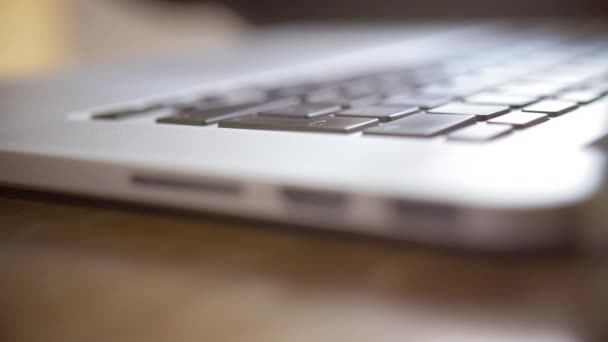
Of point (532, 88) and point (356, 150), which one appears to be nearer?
point (356, 150)

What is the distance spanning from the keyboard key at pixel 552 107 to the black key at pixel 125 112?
30cm

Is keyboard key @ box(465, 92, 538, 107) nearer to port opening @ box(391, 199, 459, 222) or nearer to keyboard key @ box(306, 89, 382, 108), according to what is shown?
keyboard key @ box(306, 89, 382, 108)

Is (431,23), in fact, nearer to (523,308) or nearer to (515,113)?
(515,113)

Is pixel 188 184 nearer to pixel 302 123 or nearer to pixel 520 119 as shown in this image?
pixel 302 123

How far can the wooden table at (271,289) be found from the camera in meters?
0.29

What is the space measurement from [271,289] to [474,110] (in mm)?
213

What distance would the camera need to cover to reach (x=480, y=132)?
381mm

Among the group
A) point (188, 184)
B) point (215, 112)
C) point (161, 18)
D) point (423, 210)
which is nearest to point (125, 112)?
point (215, 112)

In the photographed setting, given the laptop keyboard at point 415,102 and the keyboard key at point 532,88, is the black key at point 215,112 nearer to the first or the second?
the laptop keyboard at point 415,102

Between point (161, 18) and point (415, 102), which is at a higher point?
point (161, 18)

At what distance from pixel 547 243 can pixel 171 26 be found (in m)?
1.72

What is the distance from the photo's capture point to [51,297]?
33 cm

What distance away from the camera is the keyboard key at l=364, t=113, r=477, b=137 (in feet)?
1.27

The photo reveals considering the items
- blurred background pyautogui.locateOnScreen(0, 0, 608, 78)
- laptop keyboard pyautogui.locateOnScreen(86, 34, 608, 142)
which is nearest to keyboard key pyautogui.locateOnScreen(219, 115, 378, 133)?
laptop keyboard pyautogui.locateOnScreen(86, 34, 608, 142)
